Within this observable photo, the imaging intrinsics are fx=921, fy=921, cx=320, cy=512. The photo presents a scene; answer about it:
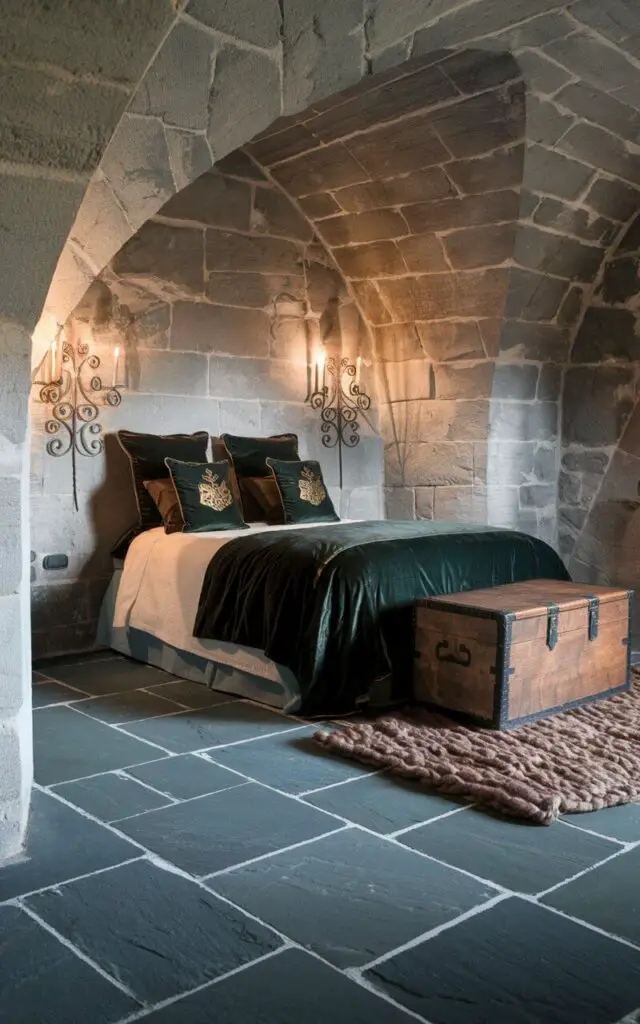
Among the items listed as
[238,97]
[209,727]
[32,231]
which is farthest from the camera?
[209,727]

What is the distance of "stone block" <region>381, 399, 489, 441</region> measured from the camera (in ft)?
18.5

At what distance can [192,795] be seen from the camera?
2777mm

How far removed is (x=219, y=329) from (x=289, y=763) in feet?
9.67

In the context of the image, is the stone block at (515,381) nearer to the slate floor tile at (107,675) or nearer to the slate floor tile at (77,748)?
the slate floor tile at (107,675)

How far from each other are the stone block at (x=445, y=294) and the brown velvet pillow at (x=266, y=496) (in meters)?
1.48

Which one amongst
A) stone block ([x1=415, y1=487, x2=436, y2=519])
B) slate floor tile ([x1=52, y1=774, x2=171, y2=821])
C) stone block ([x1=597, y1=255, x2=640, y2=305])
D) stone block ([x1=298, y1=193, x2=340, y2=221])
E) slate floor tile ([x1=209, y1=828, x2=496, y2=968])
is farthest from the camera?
stone block ([x1=415, y1=487, x2=436, y2=519])

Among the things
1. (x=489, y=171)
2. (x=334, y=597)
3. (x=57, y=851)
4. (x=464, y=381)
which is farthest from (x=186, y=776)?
(x=464, y=381)

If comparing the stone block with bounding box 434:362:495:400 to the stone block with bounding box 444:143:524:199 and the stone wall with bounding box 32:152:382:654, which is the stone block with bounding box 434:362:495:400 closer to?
the stone wall with bounding box 32:152:382:654

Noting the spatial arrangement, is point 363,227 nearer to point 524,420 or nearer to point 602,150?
point 602,150

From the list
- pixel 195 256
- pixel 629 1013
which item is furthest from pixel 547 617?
pixel 195 256

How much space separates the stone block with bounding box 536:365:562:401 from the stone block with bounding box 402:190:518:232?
123 centimetres

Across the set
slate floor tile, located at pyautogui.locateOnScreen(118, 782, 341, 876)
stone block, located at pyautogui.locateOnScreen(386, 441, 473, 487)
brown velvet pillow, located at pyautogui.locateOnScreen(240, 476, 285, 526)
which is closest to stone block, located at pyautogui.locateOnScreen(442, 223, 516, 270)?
stone block, located at pyautogui.locateOnScreen(386, 441, 473, 487)

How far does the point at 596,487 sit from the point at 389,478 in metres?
1.33

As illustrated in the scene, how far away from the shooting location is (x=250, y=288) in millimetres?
5434
